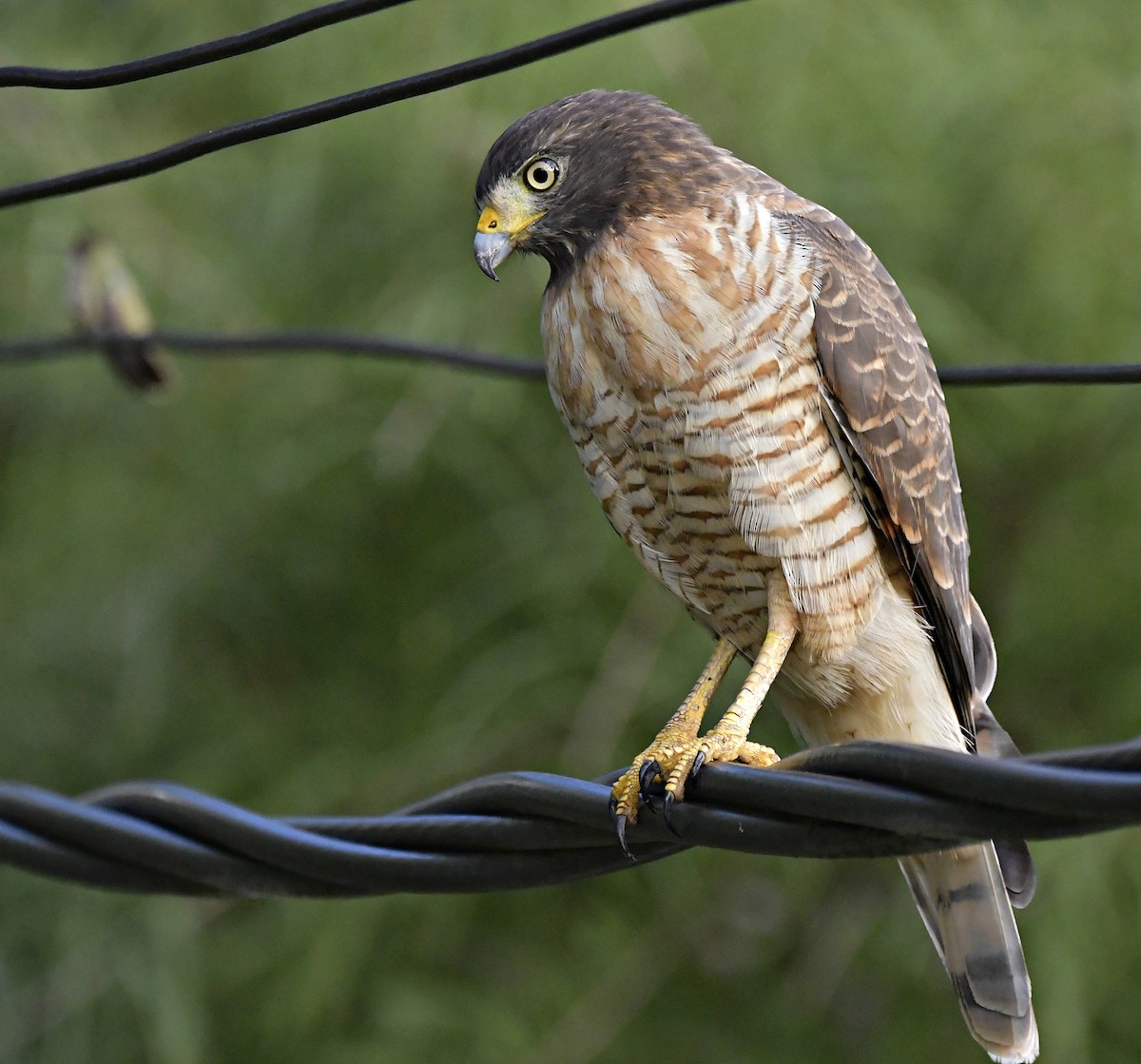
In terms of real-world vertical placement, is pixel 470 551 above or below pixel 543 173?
below

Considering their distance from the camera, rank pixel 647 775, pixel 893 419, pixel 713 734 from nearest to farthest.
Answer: pixel 647 775 → pixel 713 734 → pixel 893 419

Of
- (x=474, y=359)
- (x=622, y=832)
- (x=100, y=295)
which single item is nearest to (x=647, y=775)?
(x=622, y=832)

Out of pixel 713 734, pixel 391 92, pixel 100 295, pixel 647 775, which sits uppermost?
pixel 391 92

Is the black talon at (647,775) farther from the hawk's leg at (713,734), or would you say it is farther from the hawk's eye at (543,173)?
the hawk's eye at (543,173)

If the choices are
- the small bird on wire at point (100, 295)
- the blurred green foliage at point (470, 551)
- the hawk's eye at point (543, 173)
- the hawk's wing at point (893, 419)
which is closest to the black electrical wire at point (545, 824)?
the hawk's wing at point (893, 419)

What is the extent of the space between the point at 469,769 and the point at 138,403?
220 cm

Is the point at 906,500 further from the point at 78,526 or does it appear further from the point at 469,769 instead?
the point at 78,526

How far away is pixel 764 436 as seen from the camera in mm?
2219

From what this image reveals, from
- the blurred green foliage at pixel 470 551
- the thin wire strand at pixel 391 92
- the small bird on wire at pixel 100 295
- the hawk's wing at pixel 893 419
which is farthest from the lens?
the small bird on wire at pixel 100 295

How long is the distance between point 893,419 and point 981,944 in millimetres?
972


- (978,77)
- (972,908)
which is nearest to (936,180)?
(978,77)

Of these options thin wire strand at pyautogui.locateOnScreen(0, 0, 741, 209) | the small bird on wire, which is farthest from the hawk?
the small bird on wire

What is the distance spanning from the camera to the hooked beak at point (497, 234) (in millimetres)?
2457

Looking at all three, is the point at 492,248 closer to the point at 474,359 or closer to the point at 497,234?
the point at 497,234
